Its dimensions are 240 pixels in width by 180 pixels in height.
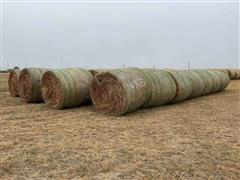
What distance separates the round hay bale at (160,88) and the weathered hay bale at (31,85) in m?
3.05

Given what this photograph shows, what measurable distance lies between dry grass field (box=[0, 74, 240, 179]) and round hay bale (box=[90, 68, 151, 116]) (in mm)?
258

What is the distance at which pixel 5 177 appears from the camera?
11.7 feet

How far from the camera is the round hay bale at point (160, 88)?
26.5ft

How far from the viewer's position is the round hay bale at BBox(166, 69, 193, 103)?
9136mm

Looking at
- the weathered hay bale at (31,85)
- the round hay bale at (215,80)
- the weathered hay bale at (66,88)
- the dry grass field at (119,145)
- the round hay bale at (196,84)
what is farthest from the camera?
the round hay bale at (215,80)

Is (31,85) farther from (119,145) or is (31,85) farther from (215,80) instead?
(215,80)

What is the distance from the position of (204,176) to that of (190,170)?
0.20 meters

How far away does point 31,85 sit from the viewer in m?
9.07

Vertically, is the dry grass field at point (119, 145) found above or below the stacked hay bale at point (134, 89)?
below

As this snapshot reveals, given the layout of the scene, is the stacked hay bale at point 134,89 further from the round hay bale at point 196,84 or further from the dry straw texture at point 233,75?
the dry straw texture at point 233,75

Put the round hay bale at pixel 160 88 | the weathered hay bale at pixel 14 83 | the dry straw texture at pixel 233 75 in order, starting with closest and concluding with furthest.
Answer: the round hay bale at pixel 160 88, the weathered hay bale at pixel 14 83, the dry straw texture at pixel 233 75

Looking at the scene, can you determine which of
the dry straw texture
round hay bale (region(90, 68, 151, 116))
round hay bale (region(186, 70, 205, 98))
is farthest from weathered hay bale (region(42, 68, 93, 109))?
the dry straw texture

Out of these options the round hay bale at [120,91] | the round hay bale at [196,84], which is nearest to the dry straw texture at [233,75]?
the round hay bale at [196,84]

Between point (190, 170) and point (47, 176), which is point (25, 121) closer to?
point (47, 176)
